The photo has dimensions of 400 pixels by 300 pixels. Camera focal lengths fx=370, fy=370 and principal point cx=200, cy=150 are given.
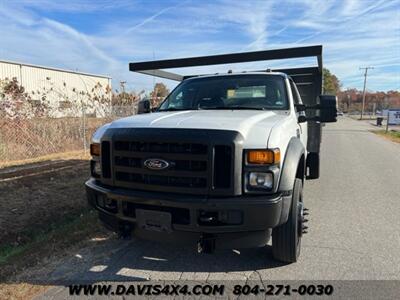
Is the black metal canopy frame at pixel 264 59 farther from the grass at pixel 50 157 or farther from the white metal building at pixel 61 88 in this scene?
the white metal building at pixel 61 88

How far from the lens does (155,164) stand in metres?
3.29

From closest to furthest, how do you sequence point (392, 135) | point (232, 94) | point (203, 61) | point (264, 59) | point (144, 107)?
point (232, 94)
point (144, 107)
point (264, 59)
point (203, 61)
point (392, 135)

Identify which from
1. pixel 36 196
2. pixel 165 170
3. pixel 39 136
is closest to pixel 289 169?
pixel 165 170

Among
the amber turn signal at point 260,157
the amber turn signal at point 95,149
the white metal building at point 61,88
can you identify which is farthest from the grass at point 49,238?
the white metal building at point 61,88

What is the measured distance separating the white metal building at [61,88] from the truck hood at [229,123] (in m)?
10.0

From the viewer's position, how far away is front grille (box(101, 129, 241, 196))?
10.2 ft

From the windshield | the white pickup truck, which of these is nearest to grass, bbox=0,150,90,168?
the windshield

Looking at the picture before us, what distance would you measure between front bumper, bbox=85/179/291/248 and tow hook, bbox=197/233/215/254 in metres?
0.03

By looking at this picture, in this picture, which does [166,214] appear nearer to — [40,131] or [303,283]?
[303,283]

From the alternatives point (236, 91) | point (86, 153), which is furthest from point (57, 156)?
point (236, 91)

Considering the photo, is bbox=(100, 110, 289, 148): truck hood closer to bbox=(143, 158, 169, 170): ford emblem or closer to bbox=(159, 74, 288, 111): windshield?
bbox=(143, 158, 169, 170): ford emblem

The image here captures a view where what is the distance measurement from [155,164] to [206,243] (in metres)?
0.83

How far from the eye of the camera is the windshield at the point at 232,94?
4.64 metres

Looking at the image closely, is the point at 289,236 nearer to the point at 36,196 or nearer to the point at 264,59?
the point at 264,59
